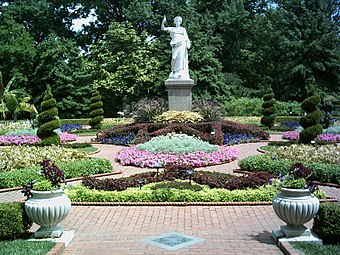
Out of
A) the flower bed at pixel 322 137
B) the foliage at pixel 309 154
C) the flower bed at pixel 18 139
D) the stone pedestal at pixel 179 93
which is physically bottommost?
the flower bed at pixel 322 137

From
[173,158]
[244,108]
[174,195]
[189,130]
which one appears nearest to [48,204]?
[174,195]

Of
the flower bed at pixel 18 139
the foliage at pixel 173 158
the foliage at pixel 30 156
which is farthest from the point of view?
the flower bed at pixel 18 139

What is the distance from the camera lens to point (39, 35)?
39.5 metres

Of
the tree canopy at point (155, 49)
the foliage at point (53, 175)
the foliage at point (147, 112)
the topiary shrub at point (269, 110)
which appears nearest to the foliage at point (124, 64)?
the tree canopy at point (155, 49)

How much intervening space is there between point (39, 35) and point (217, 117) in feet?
82.2

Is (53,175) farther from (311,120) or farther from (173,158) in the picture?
(311,120)

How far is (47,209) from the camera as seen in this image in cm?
579

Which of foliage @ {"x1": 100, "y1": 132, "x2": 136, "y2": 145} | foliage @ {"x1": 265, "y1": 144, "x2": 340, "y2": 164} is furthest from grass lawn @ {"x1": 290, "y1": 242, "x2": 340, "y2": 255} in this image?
foliage @ {"x1": 100, "y1": 132, "x2": 136, "y2": 145}

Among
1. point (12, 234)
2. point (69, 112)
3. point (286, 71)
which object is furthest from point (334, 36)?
point (12, 234)

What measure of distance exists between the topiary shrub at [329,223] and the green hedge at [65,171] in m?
6.12

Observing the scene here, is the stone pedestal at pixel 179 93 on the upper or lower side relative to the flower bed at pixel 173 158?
upper

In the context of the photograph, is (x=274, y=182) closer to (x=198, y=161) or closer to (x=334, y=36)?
(x=198, y=161)

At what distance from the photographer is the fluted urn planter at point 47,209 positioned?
579 cm

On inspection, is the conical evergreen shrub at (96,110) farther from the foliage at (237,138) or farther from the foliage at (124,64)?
the foliage at (124,64)
